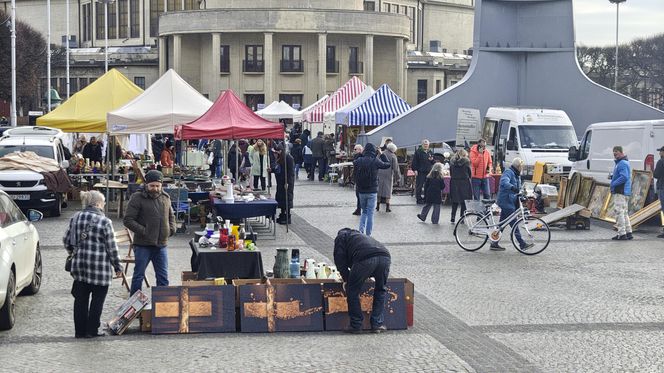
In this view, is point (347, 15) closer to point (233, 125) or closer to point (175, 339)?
point (233, 125)

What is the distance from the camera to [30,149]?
1208 inches

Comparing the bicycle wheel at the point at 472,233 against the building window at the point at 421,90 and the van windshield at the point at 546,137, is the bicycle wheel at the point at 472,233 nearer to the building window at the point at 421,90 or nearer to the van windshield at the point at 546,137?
the van windshield at the point at 546,137

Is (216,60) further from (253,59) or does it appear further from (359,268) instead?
(359,268)

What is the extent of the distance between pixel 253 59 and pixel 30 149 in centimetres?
6091

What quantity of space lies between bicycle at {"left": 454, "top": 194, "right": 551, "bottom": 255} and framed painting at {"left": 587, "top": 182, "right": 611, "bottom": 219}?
588 centimetres

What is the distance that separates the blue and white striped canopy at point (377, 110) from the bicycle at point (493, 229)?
21055 mm

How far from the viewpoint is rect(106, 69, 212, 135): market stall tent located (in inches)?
1047

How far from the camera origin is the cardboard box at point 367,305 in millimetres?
13023

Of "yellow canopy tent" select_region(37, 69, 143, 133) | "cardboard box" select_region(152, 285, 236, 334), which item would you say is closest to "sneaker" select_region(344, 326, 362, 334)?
"cardboard box" select_region(152, 285, 236, 334)

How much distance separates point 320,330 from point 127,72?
89043 mm

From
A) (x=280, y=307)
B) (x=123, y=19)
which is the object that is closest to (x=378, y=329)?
(x=280, y=307)

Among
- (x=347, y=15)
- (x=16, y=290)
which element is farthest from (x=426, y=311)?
(x=347, y=15)

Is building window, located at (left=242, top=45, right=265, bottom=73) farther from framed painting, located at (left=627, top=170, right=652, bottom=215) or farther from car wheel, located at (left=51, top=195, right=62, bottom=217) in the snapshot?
framed painting, located at (left=627, top=170, right=652, bottom=215)

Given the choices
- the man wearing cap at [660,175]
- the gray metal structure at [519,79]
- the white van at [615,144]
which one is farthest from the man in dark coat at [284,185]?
the gray metal structure at [519,79]
